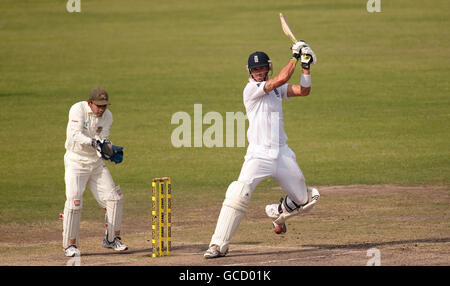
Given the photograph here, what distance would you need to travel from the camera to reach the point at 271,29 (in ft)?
127

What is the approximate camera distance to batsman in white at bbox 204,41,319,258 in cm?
1071

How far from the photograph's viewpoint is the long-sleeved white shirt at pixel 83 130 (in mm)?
11617

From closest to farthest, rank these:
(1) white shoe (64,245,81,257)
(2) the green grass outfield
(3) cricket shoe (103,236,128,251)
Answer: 1. (1) white shoe (64,245,81,257)
2. (3) cricket shoe (103,236,128,251)
3. (2) the green grass outfield

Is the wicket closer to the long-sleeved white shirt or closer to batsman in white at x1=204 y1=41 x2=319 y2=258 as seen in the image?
batsman in white at x1=204 y1=41 x2=319 y2=258

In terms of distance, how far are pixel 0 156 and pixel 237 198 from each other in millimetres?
11847

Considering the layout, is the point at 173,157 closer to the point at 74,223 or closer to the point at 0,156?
the point at 0,156

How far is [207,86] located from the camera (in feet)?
98.0

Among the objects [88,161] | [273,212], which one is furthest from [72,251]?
[273,212]

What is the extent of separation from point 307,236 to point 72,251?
320cm

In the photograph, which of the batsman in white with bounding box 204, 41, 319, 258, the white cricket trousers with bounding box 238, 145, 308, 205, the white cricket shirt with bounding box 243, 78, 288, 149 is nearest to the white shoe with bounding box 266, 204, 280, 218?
the batsman in white with bounding box 204, 41, 319, 258

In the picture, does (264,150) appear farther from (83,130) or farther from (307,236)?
(83,130)

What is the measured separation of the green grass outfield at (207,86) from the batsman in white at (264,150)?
5.12 metres

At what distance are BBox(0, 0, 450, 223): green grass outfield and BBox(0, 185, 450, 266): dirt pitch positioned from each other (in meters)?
1.18
